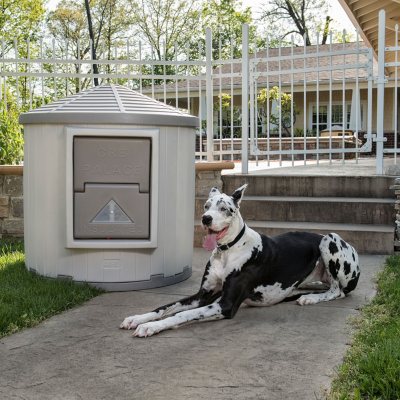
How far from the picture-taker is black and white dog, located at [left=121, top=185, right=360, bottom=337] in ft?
13.0

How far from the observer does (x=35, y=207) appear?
5.10 metres

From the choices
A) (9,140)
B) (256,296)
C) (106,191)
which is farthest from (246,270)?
(9,140)

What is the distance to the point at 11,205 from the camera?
23.9ft

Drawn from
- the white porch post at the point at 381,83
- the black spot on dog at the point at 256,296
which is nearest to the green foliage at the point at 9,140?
→ the black spot on dog at the point at 256,296

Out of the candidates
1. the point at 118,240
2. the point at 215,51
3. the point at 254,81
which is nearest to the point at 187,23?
the point at 215,51

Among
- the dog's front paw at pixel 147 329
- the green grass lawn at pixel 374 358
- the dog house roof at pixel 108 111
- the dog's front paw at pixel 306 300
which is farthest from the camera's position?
the dog house roof at pixel 108 111

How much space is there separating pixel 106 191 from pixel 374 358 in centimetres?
259

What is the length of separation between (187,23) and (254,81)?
2799cm

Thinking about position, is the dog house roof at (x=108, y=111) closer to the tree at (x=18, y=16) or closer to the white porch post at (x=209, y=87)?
the white porch post at (x=209, y=87)

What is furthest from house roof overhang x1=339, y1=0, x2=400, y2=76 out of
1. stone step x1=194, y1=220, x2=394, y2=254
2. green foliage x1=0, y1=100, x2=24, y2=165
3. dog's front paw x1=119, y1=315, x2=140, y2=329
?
dog's front paw x1=119, y1=315, x2=140, y2=329

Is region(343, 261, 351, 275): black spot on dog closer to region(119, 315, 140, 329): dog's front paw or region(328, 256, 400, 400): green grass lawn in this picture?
region(328, 256, 400, 400): green grass lawn

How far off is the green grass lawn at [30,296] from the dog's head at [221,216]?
124 centimetres

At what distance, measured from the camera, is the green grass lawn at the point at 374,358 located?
9.07ft

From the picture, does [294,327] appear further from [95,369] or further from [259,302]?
[95,369]
